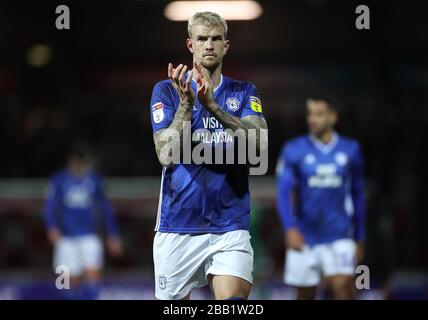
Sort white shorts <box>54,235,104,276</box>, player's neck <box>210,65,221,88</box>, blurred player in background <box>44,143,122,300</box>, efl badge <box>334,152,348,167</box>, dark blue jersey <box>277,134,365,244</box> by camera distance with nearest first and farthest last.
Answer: player's neck <box>210,65,221,88</box> → dark blue jersey <box>277,134,365,244</box> → efl badge <box>334,152,348,167</box> → blurred player in background <box>44,143,122,300</box> → white shorts <box>54,235,104,276</box>

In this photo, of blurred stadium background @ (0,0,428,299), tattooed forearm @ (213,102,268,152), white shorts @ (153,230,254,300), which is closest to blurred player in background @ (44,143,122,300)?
blurred stadium background @ (0,0,428,299)

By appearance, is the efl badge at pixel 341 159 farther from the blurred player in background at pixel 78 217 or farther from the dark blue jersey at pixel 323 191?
the blurred player in background at pixel 78 217

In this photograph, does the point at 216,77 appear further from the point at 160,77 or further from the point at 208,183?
the point at 160,77

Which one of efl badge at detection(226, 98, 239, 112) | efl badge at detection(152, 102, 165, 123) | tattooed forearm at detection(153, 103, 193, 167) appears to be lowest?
tattooed forearm at detection(153, 103, 193, 167)

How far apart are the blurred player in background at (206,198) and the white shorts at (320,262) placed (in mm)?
3042

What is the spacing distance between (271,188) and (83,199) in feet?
8.77

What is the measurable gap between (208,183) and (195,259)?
1.56 ft

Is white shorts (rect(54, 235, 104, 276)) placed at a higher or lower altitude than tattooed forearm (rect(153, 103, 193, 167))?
higher

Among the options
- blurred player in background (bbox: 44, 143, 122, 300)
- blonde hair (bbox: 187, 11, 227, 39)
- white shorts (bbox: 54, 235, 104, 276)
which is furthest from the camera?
white shorts (bbox: 54, 235, 104, 276)

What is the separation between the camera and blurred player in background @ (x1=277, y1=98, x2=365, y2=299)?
9250 millimetres

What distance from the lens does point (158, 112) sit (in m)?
6.10

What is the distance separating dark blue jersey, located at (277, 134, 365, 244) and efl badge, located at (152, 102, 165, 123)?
11.3 ft

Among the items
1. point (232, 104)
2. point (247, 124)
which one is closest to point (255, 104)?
point (232, 104)

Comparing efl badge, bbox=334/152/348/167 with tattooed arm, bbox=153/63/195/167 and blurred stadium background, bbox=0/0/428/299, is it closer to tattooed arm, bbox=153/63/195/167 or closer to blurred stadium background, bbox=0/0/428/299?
tattooed arm, bbox=153/63/195/167
